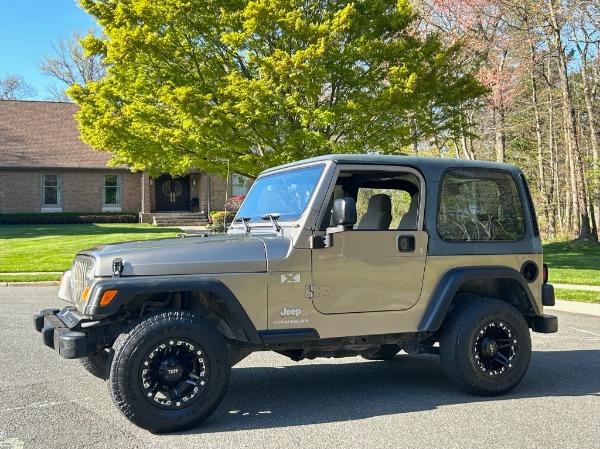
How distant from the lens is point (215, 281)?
4465 mm

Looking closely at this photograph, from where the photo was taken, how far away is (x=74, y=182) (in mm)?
33469

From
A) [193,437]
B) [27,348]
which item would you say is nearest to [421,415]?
[193,437]

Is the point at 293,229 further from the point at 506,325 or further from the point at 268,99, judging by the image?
the point at 268,99

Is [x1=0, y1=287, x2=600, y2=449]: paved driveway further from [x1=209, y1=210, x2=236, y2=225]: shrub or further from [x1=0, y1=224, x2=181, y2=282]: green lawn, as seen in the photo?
[x1=209, y1=210, x2=236, y2=225]: shrub

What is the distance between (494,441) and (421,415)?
71cm

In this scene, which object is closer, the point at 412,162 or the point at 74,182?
the point at 412,162

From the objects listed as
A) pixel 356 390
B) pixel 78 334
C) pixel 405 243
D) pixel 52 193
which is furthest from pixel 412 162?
pixel 52 193

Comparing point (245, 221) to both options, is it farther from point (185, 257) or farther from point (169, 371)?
point (169, 371)

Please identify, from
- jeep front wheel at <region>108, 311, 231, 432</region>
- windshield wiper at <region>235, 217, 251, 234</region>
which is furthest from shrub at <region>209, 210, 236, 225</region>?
jeep front wheel at <region>108, 311, 231, 432</region>

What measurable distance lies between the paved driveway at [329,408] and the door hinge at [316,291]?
96cm

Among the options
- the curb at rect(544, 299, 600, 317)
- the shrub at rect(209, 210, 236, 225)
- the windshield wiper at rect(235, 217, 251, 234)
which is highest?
the shrub at rect(209, 210, 236, 225)

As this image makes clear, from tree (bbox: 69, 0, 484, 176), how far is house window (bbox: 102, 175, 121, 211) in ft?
58.7

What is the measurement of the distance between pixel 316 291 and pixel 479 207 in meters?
1.92

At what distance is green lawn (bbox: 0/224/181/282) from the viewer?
16.6 meters
